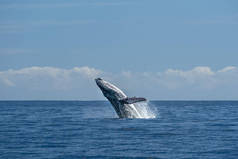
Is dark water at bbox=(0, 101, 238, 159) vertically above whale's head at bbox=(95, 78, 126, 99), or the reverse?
whale's head at bbox=(95, 78, 126, 99)

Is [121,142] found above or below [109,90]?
below

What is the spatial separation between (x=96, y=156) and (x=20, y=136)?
30.9 feet

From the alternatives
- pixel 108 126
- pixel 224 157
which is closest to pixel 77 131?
pixel 108 126

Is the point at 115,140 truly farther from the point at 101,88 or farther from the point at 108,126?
the point at 101,88

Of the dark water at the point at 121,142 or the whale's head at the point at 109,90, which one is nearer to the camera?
the dark water at the point at 121,142

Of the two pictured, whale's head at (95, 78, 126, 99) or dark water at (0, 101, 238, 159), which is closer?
dark water at (0, 101, 238, 159)

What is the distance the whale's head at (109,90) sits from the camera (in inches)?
1521

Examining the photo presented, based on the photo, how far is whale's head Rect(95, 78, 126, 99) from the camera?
38.6 meters

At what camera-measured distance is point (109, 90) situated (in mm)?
38688

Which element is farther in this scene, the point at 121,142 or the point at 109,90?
the point at 109,90

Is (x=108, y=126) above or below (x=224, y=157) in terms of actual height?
above

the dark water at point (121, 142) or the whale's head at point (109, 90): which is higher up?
the whale's head at point (109, 90)

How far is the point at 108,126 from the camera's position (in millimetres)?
35969

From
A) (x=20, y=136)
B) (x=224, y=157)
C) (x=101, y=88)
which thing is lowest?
(x=224, y=157)
